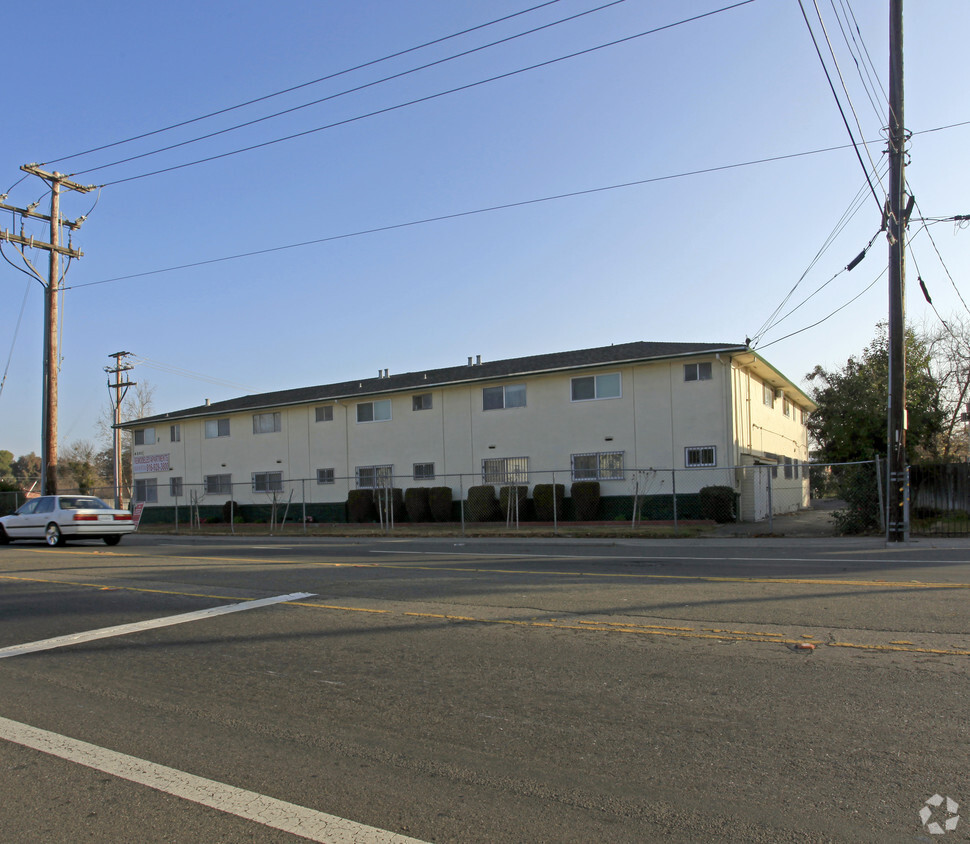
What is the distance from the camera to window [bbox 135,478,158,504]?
41.4 m

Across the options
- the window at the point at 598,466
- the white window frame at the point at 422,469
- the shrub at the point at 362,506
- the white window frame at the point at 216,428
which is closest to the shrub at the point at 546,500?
the window at the point at 598,466

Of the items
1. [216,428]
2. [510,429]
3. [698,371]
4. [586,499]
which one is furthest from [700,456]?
[216,428]

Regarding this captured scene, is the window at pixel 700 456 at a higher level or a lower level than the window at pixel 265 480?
higher

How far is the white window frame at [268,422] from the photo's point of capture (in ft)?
121

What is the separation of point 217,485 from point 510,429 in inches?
691

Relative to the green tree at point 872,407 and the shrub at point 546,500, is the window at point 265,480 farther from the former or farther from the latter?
the green tree at point 872,407

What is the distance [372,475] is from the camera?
33594 mm

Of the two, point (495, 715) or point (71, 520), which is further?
point (71, 520)

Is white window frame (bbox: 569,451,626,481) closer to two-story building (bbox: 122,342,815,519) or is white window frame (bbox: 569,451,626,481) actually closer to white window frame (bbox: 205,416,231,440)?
two-story building (bbox: 122,342,815,519)

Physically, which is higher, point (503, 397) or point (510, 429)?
A: point (503, 397)

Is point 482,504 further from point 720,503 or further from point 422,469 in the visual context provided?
point 720,503

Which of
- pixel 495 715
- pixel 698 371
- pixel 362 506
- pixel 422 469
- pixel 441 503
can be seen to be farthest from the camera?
pixel 362 506

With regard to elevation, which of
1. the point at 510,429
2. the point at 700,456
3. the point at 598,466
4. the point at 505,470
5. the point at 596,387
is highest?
the point at 596,387

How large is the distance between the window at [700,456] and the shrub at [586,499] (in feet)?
11.3
